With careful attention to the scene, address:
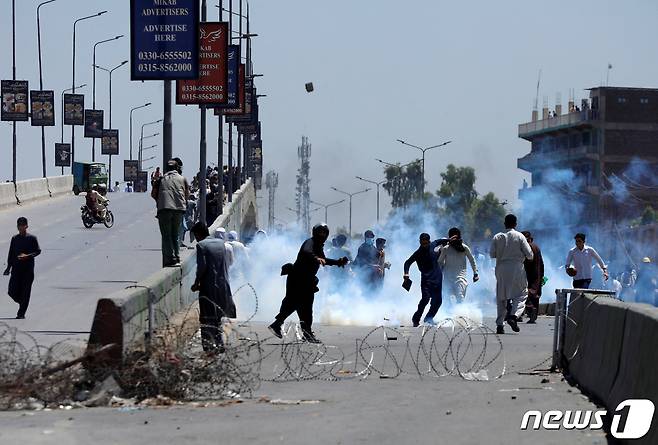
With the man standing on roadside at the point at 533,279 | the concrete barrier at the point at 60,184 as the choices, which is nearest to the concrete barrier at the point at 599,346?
the man standing on roadside at the point at 533,279

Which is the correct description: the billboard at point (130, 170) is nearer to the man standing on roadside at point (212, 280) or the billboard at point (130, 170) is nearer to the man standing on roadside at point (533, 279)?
the man standing on roadside at point (533, 279)

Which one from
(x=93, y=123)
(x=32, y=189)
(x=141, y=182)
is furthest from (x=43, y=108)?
(x=141, y=182)

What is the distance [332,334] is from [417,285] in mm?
18456

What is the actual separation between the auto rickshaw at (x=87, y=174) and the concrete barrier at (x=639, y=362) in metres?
71.9

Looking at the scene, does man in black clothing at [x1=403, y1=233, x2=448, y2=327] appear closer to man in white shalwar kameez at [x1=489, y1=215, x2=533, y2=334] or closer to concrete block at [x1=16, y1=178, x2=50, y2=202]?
man in white shalwar kameez at [x1=489, y1=215, x2=533, y2=334]

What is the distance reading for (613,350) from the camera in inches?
471

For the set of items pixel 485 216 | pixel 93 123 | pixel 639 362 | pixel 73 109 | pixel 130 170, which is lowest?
pixel 485 216

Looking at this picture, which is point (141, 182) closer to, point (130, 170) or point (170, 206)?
point (130, 170)

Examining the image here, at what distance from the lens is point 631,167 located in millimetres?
126000

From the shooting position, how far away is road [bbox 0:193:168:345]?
21359mm

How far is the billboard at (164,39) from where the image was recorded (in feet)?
76.7

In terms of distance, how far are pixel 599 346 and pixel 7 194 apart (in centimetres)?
4709

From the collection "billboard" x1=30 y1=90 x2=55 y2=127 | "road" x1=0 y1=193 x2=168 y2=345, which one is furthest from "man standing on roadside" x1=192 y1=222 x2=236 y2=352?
"billboard" x1=30 y1=90 x2=55 y2=127

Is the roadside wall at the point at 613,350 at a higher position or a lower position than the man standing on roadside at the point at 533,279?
higher
